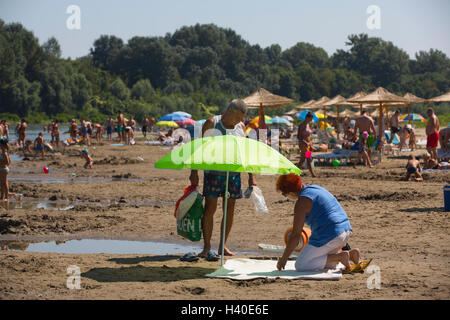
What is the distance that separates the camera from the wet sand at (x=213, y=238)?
5.64 metres

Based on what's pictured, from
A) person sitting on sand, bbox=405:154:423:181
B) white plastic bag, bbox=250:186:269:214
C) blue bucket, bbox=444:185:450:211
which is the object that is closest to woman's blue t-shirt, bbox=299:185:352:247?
white plastic bag, bbox=250:186:269:214

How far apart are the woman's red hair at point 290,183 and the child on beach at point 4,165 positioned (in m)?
7.38

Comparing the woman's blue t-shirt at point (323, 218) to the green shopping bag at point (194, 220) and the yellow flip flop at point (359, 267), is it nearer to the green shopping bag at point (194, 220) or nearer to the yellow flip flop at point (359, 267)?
the yellow flip flop at point (359, 267)

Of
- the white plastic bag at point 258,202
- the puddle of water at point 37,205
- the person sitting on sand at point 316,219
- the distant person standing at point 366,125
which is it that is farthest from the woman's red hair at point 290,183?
the distant person standing at point 366,125

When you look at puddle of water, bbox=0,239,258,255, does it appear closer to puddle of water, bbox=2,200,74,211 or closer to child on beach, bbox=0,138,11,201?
puddle of water, bbox=2,200,74,211

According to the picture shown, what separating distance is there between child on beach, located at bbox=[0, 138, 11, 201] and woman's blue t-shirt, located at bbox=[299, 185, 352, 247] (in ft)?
24.9

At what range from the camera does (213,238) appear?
28.2 ft

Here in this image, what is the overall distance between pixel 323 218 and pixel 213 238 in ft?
9.26

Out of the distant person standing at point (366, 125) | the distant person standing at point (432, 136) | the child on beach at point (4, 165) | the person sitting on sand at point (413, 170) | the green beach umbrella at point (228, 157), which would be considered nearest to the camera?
the green beach umbrella at point (228, 157)

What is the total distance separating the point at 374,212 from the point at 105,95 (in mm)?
78804

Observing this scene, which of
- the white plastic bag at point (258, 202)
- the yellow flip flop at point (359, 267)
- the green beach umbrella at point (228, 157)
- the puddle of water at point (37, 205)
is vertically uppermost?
the green beach umbrella at point (228, 157)

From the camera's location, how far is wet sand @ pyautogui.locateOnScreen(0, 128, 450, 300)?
5.64 m

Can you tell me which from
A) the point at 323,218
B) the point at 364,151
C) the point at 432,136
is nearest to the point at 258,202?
the point at 323,218

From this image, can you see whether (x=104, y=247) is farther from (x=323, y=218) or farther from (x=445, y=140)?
(x=445, y=140)
